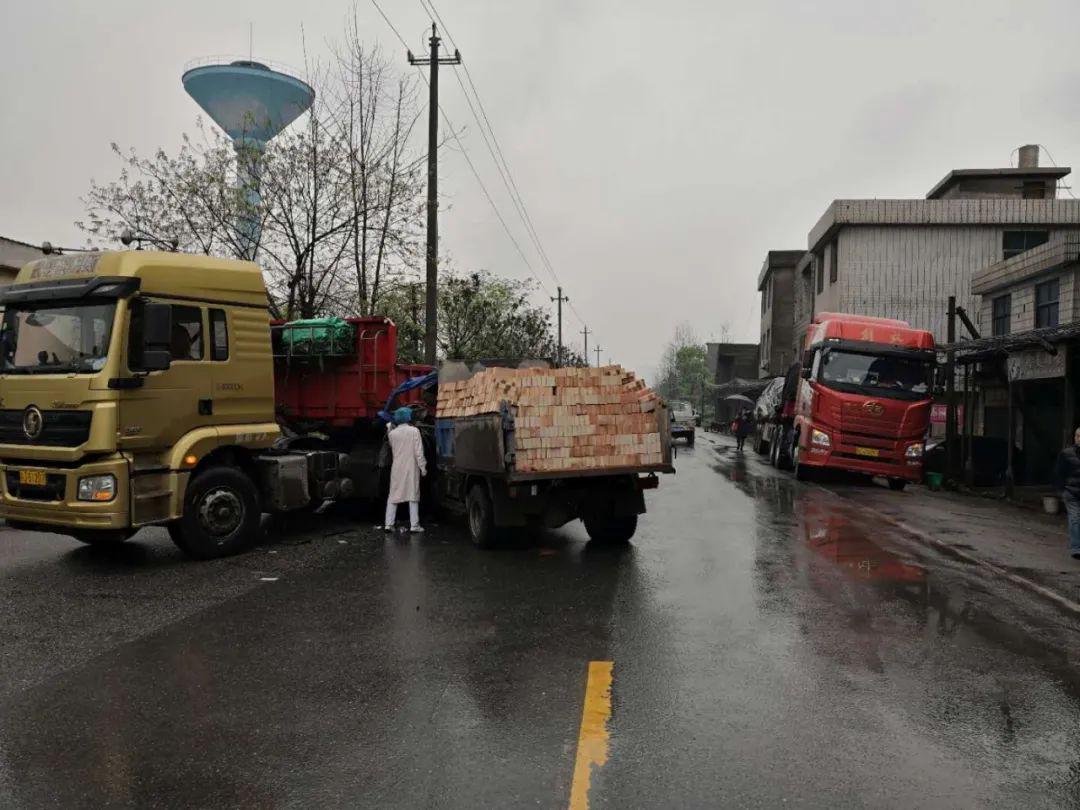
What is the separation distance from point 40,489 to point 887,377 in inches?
638

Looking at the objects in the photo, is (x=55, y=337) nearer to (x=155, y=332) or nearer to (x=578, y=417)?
(x=155, y=332)

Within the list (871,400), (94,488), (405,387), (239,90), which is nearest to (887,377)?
(871,400)

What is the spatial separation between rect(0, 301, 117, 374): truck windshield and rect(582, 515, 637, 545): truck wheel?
573 cm

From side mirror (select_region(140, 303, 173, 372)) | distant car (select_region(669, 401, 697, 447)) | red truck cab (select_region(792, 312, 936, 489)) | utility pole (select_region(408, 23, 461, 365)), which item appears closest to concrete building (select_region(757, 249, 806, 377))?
distant car (select_region(669, 401, 697, 447))

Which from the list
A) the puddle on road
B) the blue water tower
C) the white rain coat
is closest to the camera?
the puddle on road

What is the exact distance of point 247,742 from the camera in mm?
4344

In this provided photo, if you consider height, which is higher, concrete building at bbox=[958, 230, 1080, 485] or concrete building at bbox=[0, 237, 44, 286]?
concrete building at bbox=[0, 237, 44, 286]

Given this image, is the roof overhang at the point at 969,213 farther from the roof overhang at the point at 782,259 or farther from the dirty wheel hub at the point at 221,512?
the dirty wheel hub at the point at 221,512

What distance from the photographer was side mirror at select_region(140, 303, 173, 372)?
8.48 metres

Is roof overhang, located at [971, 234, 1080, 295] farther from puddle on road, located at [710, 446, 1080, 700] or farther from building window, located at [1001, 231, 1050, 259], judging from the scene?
building window, located at [1001, 231, 1050, 259]

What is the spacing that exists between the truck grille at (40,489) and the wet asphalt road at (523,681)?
2.67 ft

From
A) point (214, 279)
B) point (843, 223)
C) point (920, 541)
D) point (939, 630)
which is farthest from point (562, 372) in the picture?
point (843, 223)

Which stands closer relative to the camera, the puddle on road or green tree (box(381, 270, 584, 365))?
the puddle on road

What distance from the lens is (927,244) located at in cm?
3384
